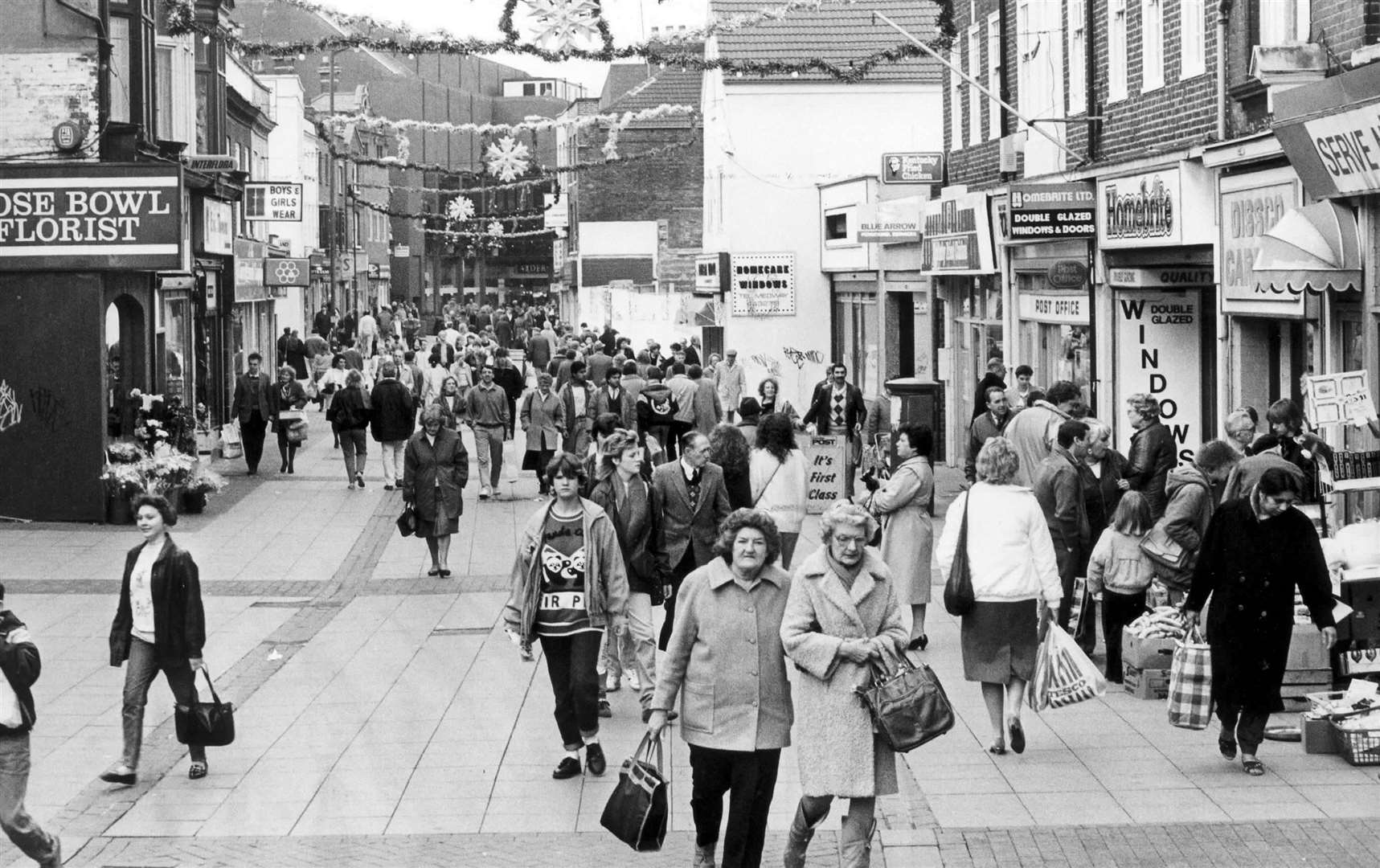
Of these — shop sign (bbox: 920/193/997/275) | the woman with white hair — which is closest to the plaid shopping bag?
the woman with white hair

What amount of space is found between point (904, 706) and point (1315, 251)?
682cm

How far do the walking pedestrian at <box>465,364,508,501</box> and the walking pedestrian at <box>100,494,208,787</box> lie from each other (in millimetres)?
14082

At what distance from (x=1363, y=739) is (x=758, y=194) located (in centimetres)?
3127

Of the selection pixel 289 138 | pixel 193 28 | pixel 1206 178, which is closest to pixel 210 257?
pixel 193 28

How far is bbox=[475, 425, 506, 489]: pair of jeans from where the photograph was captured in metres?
24.4

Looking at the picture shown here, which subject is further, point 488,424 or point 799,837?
point 488,424

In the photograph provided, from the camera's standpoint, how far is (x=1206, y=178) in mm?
16938

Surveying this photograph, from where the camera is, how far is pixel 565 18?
751 inches

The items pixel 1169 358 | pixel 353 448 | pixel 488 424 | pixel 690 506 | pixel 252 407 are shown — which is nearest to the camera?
pixel 690 506

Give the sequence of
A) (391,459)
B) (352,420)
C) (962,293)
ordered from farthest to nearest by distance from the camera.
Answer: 1. (962,293)
2. (391,459)
3. (352,420)

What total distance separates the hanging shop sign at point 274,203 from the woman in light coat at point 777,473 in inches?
1112

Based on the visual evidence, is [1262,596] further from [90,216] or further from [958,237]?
[958,237]

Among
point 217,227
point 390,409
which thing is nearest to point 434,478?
point 390,409

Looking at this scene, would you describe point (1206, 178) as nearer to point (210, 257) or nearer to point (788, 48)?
point (210, 257)
